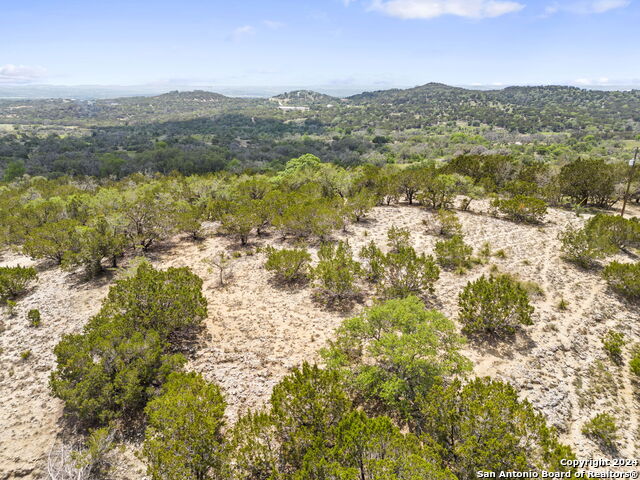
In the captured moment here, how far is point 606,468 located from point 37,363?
1928 centimetres

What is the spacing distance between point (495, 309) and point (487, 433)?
261 inches

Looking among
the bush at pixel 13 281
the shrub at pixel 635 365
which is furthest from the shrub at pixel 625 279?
the bush at pixel 13 281

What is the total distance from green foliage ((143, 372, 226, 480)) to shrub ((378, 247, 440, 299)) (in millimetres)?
9643

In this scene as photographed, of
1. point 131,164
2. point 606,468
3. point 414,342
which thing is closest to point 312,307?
point 414,342

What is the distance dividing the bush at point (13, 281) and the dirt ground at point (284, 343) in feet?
2.30

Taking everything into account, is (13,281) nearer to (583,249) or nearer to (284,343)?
(284,343)

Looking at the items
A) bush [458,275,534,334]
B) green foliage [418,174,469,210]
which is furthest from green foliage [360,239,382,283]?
green foliage [418,174,469,210]

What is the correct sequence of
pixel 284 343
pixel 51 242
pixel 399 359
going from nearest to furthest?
pixel 399 359 < pixel 284 343 < pixel 51 242

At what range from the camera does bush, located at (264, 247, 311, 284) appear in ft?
57.1

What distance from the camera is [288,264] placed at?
689 inches

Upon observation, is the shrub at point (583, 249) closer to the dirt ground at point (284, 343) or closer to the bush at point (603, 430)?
the dirt ground at point (284, 343)

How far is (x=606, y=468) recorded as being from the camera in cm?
821

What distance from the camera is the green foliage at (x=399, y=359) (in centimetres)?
934

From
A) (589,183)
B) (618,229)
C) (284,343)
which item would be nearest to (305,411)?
(284,343)
